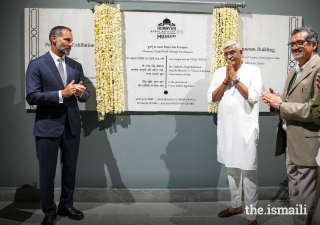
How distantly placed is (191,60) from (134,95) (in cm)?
81

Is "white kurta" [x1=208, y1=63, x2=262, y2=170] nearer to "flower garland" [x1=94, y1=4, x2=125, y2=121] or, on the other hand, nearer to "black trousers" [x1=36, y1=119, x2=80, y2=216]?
"flower garland" [x1=94, y1=4, x2=125, y2=121]

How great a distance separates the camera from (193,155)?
10.9ft

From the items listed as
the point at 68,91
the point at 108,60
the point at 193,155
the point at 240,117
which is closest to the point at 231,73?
the point at 240,117

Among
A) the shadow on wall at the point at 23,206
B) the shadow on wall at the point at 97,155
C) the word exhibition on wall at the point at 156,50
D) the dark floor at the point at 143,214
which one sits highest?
the word exhibition on wall at the point at 156,50

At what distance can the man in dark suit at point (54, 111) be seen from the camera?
2.52 meters

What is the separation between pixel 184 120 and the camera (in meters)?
3.30

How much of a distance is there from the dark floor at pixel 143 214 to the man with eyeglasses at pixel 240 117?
0.40m

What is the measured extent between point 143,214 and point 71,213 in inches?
29.7

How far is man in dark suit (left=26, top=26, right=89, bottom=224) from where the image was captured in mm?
2518

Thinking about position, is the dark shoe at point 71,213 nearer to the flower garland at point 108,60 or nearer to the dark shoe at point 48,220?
the dark shoe at point 48,220

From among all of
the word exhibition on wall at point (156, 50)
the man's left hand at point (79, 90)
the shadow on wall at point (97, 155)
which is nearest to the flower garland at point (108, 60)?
the word exhibition on wall at point (156, 50)

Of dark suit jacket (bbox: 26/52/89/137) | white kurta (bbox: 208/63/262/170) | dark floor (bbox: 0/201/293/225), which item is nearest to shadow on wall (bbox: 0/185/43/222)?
dark floor (bbox: 0/201/293/225)

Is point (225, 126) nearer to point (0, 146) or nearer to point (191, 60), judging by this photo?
point (191, 60)

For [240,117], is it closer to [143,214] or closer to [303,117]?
[303,117]
